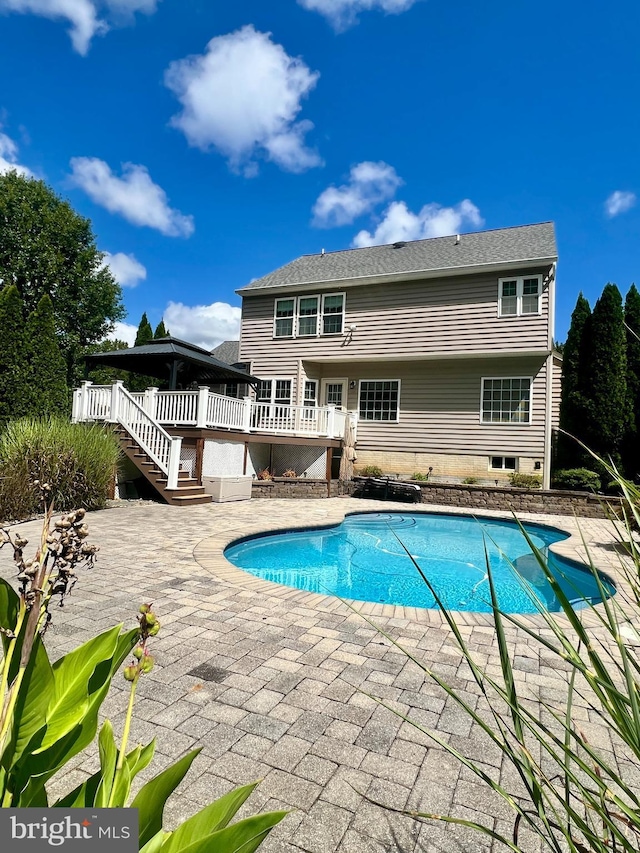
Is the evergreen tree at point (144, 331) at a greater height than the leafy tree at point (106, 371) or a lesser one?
greater

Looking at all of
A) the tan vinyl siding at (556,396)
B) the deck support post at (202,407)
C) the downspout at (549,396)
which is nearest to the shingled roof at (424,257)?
the downspout at (549,396)

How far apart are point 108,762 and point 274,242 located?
873 inches

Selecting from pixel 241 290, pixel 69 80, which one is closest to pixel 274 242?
pixel 241 290

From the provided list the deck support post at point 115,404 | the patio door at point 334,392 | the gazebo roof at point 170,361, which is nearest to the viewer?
the deck support post at point 115,404

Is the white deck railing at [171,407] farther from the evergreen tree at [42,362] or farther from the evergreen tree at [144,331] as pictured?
the evergreen tree at [144,331]

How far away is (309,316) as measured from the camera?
1672cm

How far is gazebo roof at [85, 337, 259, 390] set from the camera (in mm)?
12102

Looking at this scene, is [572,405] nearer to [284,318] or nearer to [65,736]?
[284,318]

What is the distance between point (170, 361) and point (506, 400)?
10486 millimetres

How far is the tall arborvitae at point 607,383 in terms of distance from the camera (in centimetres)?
1363

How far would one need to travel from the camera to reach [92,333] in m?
30.4

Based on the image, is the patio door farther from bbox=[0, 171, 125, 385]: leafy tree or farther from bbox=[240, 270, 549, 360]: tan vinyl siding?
bbox=[0, 171, 125, 385]: leafy tree

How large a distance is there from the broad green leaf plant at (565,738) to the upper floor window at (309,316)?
43.9ft

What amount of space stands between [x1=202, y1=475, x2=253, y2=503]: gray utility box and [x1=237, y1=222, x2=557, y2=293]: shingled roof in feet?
26.9
